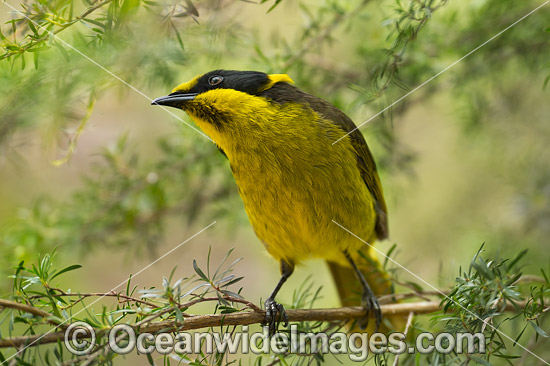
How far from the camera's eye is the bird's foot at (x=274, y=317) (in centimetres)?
143

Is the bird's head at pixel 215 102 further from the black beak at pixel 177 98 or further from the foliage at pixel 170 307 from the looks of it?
the foliage at pixel 170 307

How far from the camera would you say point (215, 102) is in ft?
4.99

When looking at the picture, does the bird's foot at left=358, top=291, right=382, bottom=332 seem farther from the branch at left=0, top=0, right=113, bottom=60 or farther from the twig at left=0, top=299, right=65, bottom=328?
the branch at left=0, top=0, right=113, bottom=60

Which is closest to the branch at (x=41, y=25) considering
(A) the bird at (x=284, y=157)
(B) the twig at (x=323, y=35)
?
(A) the bird at (x=284, y=157)

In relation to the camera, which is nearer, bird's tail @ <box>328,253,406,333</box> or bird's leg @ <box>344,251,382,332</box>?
bird's leg @ <box>344,251,382,332</box>

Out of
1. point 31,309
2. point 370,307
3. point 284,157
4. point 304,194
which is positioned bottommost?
point 370,307

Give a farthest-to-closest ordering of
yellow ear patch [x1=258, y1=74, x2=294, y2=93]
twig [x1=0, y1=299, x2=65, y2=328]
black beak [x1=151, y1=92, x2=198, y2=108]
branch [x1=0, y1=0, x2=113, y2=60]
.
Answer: yellow ear patch [x1=258, y1=74, x2=294, y2=93]
black beak [x1=151, y1=92, x2=198, y2=108]
branch [x1=0, y1=0, x2=113, y2=60]
twig [x1=0, y1=299, x2=65, y2=328]
